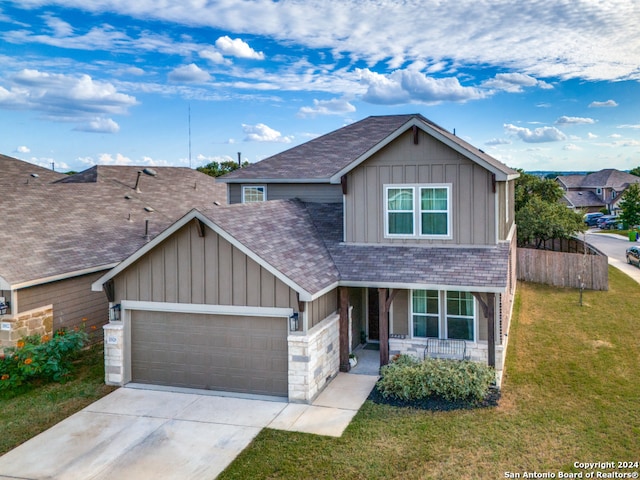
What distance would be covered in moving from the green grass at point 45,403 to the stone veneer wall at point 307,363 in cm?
433

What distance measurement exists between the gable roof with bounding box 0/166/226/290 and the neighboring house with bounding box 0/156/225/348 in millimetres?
24

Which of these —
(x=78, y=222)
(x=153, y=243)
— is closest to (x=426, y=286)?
(x=153, y=243)

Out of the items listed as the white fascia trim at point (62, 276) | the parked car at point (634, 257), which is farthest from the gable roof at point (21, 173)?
the parked car at point (634, 257)

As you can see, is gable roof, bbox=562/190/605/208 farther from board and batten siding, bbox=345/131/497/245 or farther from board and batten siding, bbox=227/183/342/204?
board and batten siding, bbox=345/131/497/245

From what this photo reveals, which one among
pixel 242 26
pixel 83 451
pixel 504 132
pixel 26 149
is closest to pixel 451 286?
pixel 83 451

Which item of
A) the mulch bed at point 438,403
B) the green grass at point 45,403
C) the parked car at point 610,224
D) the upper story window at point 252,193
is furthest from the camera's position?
the parked car at point 610,224

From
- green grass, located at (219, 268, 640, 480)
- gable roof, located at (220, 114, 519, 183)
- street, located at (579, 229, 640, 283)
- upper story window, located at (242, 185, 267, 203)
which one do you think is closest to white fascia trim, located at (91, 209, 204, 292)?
green grass, located at (219, 268, 640, 480)

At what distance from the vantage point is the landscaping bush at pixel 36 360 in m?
11.9

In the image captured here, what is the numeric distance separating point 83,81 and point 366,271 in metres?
19.0

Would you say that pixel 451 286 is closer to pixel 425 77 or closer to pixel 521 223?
pixel 425 77

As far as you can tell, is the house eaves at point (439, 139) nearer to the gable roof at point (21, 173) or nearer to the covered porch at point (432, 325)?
the covered porch at point (432, 325)

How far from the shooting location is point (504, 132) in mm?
38469

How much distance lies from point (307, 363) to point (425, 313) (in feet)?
12.1

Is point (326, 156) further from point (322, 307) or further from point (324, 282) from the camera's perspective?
point (322, 307)
